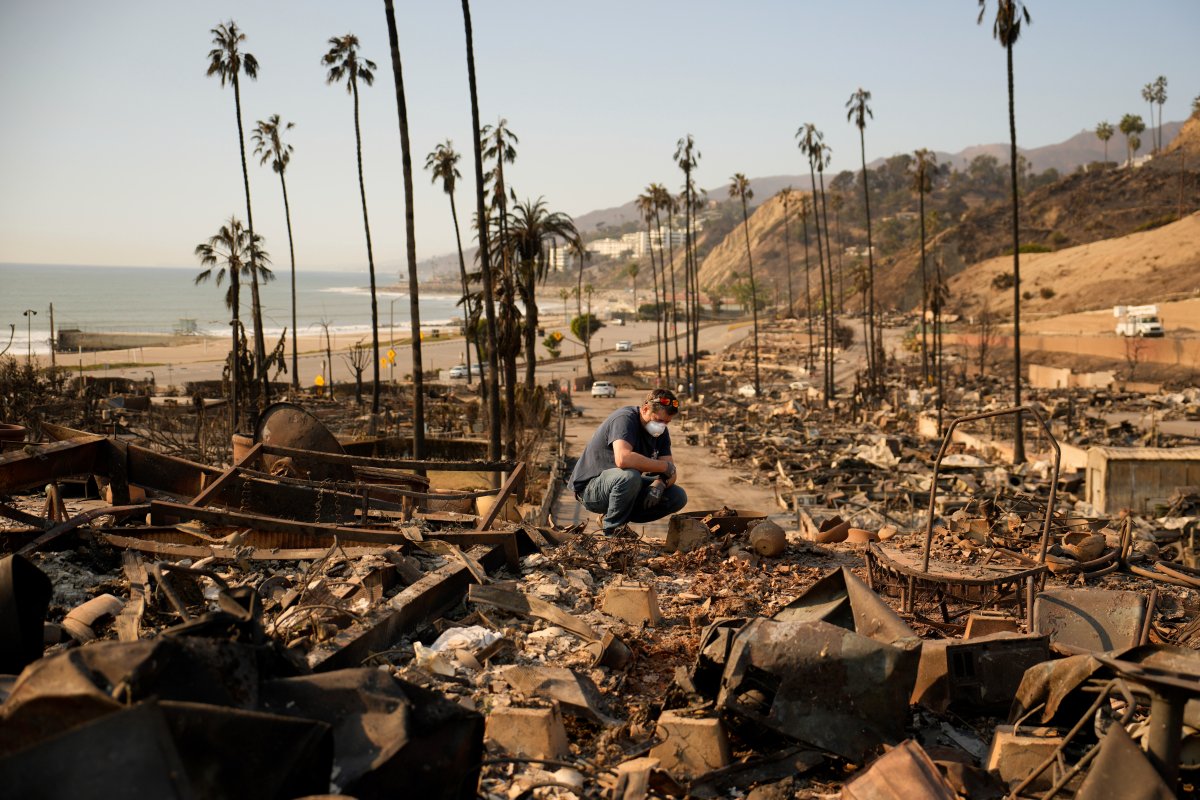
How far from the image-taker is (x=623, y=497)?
301 inches

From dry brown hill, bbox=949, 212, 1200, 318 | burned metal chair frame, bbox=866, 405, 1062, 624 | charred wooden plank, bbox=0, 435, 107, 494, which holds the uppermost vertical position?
dry brown hill, bbox=949, 212, 1200, 318

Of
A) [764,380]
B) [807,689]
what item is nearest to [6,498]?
[807,689]

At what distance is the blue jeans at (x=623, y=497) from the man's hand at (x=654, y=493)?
0.04 metres

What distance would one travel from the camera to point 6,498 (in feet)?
25.7

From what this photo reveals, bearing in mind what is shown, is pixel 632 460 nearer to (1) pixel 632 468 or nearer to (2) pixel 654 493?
(1) pixel 632 468

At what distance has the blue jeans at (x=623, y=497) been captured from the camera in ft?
25.0

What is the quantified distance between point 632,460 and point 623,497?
33 centimetres

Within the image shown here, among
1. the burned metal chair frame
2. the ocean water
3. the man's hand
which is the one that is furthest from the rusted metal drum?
the ocean water

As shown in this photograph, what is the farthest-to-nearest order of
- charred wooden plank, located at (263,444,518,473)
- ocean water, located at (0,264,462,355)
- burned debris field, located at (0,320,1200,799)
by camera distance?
1. ocean water, located at (0,264,462,355)
2. charred wooden plank, located at (263,444,518,473)
3. burned debris field, located at (0,320,1200,799)

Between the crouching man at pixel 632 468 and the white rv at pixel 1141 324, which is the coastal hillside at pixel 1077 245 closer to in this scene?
the white rv at pixel 1141 324

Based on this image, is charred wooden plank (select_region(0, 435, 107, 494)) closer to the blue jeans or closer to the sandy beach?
the blue jeans

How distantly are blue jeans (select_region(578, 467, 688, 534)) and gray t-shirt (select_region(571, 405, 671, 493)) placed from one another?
0.10 m

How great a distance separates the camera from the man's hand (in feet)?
25.6

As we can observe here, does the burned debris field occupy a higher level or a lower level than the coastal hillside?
lower
